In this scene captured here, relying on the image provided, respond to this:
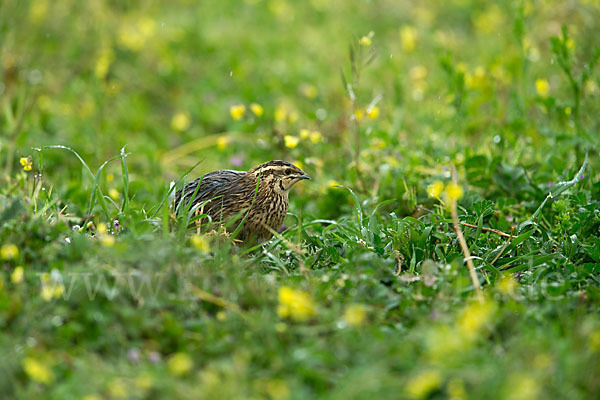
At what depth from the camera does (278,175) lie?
15.6ft

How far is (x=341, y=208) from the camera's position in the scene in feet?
17.6

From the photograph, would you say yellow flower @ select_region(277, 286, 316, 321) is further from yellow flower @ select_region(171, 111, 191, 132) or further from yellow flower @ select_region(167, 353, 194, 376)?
yellow flower @ select_region(171, 111, 191, 132)

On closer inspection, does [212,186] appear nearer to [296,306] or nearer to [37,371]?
[296,306]

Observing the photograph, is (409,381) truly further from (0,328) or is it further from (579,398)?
(0,328)

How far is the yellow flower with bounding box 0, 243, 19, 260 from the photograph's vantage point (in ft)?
11.1

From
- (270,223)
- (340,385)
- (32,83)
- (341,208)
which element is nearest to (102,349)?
(340,385)

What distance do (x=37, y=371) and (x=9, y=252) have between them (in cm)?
87

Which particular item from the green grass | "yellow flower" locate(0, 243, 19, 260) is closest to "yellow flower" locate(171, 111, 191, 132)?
the green grass

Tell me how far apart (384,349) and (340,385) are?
26 centimetres

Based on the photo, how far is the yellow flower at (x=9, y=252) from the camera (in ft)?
11.1

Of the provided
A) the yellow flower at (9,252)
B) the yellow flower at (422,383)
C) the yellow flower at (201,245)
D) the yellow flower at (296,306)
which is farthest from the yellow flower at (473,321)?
the yellow flower at (9,252)

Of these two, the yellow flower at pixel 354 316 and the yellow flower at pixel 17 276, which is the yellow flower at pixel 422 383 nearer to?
the yellow flower at pixel 354 316

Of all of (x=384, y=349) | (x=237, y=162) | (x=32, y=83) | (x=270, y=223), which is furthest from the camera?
(x=32, y=83)

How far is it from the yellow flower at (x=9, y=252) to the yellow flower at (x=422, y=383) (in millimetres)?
1934
